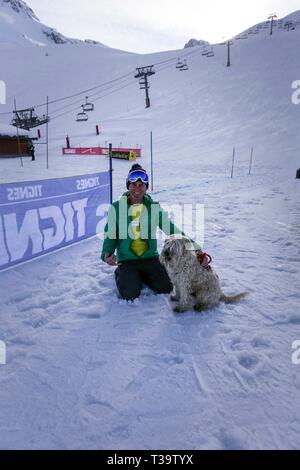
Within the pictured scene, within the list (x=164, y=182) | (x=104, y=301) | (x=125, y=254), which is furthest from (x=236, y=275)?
(x=164, y=182)

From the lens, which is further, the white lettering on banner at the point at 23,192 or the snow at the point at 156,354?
the white lettering on banner at the point at 23,192

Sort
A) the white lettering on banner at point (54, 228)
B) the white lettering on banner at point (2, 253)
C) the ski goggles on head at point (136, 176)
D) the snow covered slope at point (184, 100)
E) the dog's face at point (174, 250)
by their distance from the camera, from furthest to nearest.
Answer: the snow covered slope at point (184, 100) → the white lettering on banner at point (54, 228) → the white lettering on banner at point (2, 253) → the ski goggles on head at point (136, 176) → the dog's face at point (174, 250)

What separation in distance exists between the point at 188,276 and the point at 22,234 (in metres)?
2.96

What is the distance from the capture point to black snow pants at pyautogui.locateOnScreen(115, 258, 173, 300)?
12.6 feet

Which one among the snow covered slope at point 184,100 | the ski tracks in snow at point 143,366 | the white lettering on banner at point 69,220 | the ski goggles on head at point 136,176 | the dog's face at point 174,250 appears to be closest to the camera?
the ski tracks in snow at point 143,366

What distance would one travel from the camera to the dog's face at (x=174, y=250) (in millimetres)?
3373

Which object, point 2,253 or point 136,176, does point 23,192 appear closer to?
point 2,253

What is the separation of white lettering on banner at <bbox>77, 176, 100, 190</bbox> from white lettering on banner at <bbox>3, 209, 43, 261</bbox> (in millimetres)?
1188

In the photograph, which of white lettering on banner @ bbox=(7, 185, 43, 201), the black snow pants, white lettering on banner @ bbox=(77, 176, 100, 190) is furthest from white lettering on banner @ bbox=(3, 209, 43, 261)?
the black snow pants

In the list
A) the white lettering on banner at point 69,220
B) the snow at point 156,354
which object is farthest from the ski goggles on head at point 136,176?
the white lettering on banner at point 69,220

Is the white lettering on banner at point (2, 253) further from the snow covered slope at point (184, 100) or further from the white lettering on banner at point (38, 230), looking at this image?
the snow covered slope at point (184, 100)

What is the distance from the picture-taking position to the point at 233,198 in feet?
34.4

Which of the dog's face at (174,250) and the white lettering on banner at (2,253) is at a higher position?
the dog's face at (174,250)

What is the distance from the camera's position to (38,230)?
16.7 ft
